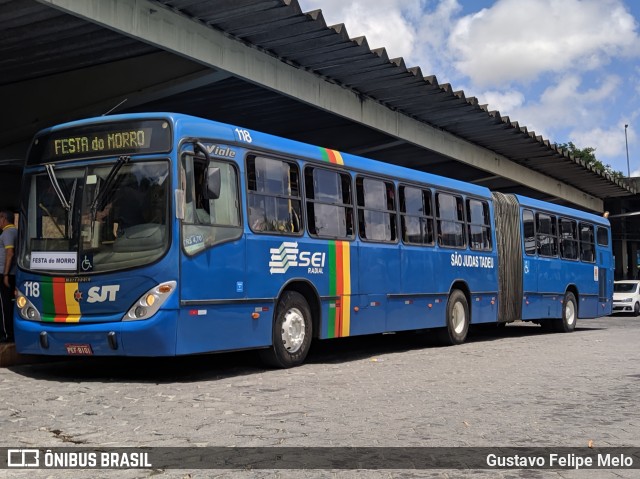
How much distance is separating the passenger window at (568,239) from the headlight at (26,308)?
14.3 metres

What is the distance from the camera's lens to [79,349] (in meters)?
9.48

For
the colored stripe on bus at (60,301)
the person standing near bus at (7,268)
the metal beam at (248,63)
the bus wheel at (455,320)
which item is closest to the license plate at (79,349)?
the colored stripe on bus at (60,301)

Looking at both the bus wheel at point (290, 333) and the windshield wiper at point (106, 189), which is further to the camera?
the bus wheel at point (290, 333)

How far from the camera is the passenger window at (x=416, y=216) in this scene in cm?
1429

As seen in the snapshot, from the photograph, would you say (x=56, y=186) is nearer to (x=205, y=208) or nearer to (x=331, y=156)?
(x=205, y=208)

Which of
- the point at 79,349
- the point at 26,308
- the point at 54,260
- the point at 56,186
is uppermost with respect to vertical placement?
the point at 56,186

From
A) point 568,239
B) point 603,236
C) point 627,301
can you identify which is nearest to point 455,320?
point 568,239

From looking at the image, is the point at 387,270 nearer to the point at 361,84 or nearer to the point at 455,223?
the point at 455,223

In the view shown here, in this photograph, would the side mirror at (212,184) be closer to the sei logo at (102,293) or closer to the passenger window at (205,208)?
the passenger window at (205,208)

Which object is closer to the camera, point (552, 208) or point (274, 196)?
point (274, 196)

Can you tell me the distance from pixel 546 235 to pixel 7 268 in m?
13.0

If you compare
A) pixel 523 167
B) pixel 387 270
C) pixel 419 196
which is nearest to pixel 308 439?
pixel 387 270

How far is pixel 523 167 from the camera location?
32375mm

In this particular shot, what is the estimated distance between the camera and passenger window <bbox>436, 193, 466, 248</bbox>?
15.5 metres
